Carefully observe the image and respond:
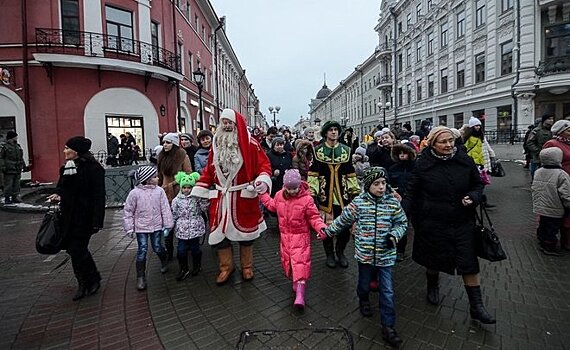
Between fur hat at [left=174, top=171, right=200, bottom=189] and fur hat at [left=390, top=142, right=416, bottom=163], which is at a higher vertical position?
fur hat at [left=390, top=142, right=416, bottom=163]

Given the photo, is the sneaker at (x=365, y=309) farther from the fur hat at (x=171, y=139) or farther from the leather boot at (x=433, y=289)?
the fur hat at (x=171, y=139)

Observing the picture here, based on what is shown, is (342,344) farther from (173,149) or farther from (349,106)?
(349,106)

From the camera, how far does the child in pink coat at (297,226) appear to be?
3.69 metres

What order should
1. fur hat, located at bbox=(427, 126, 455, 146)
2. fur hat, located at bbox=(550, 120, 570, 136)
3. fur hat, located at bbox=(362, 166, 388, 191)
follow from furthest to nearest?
fur hat, located at bbox=(550, 120, 570, 136) → fur hat, located at bbox=(427, 126, 455, 146) → fur hat, located at bbox=(362, 166, 388, 191)

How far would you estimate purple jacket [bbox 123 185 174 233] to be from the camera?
432cm

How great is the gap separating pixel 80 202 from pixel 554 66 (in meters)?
26.1

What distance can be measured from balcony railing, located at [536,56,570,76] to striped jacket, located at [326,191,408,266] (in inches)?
944

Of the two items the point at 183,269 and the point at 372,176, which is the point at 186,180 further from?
the point at 372,176

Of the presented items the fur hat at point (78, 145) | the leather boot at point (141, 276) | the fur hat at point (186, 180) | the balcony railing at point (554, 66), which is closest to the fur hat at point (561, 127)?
the fur hat at point (186, 180)

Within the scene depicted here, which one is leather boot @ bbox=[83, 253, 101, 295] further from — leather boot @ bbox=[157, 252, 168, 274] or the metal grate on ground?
the metal grate on ground

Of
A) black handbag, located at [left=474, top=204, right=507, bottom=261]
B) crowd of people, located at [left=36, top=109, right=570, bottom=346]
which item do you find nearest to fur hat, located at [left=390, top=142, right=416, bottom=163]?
crowd of people, located at [left=36, top=109, right=570, bottom=346]

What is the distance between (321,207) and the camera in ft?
16.0

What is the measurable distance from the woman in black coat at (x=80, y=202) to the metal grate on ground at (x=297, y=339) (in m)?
2.38

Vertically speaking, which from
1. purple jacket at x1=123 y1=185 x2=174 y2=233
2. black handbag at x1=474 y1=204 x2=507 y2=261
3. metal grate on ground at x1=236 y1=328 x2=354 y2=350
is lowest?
metal grate on ground at x1=236 y1=328 x2=354 y2=350
